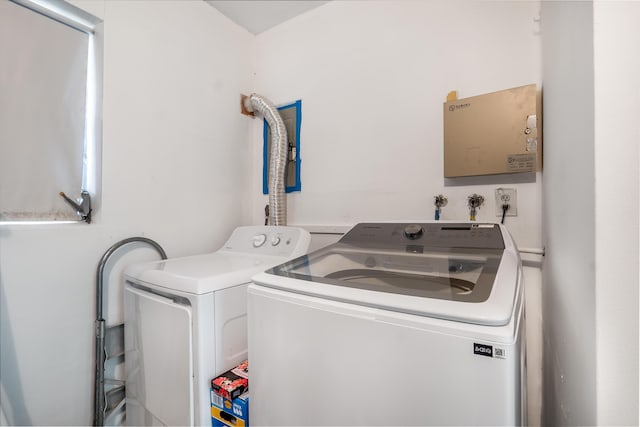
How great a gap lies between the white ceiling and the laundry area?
16mm

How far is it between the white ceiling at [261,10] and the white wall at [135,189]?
0.08 metres

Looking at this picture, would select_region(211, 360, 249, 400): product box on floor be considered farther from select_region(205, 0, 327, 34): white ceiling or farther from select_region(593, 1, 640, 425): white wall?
select_region(205, 0, 327, 34): white ceiling

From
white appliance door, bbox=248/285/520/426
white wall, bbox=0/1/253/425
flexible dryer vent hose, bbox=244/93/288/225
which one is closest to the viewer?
white appliance door, bbox=248/285/520/426

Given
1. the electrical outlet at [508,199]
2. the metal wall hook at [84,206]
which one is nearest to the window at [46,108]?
A: the metal wall hook at [84,206]

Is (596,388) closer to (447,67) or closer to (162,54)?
(447,67)

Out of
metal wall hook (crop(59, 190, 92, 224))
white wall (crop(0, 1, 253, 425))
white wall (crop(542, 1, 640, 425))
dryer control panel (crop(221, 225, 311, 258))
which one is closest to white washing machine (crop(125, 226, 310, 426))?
dryer control panel (crop(221, 225, 311, 258))

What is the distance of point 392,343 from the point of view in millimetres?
589

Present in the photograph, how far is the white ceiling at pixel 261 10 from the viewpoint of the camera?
1.90m

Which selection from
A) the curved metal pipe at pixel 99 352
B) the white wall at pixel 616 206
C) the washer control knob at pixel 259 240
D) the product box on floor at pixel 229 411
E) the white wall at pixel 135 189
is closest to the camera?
the white wall at pixel 616 206

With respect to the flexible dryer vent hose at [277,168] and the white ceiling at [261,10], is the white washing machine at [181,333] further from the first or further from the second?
the white ceiling at [261,10]

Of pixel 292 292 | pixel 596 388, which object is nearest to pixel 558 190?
pixel 596 388

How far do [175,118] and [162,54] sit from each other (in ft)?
1.18

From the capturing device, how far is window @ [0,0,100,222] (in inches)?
45.6

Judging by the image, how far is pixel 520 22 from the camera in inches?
51.3
